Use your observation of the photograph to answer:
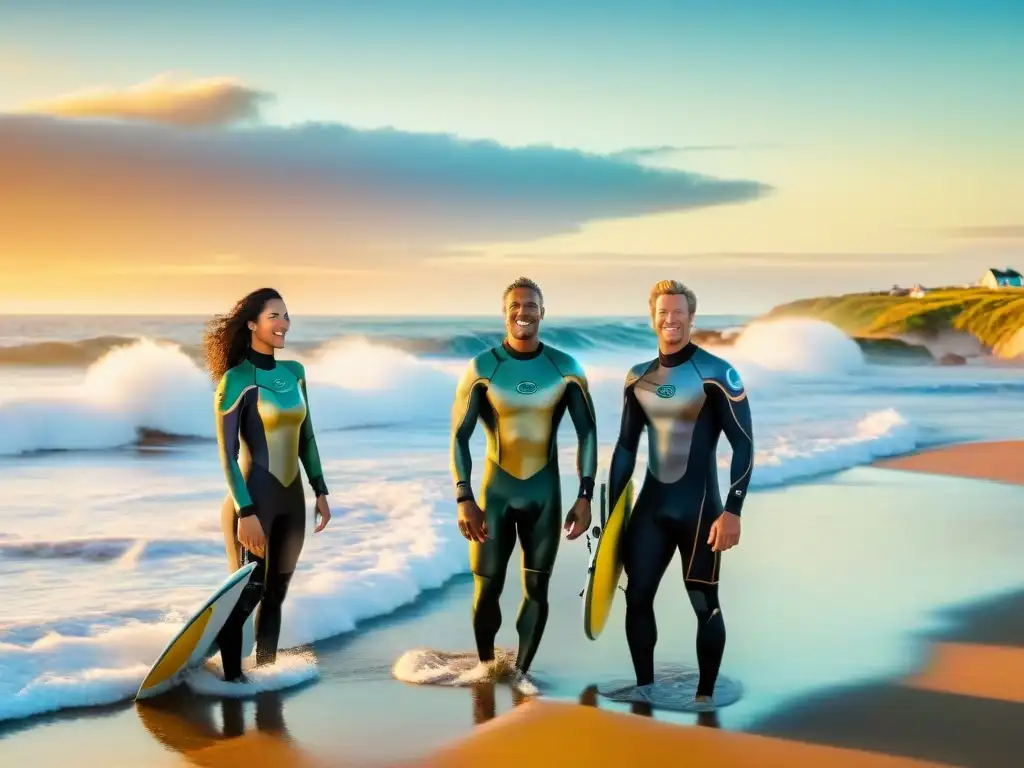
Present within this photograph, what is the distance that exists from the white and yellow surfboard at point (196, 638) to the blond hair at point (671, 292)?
2.23 meters

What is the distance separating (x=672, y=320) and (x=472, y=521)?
52.5 inches

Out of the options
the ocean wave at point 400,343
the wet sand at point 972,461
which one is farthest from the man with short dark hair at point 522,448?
the ocean wave at point 400,343

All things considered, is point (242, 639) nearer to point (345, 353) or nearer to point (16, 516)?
point (16, 516)

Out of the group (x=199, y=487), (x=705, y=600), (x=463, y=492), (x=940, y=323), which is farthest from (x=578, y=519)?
(x=940, y=323)

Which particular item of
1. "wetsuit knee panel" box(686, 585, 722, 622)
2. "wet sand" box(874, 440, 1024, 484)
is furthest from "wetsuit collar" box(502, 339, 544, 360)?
"wet sand" box(874, 440, 1024, 484)

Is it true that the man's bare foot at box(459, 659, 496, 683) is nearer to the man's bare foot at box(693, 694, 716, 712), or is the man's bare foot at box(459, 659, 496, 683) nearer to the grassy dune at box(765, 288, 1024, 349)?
the man's bare foot at box(693, 694, 716, 712)

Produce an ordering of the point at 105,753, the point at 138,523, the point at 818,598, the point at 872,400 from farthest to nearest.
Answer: the point at 872,400
the point at 138,523
the point at 818,598
the point at 105,753

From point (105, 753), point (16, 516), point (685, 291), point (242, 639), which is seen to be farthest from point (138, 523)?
point (685, 291)

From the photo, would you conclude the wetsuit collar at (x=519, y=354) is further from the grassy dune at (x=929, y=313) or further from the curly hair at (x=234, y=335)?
the grassy dune at (x=929, y=313)

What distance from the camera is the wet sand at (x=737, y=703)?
5082 millimetres

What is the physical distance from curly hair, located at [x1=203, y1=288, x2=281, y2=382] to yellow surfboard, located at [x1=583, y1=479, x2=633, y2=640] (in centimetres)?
183

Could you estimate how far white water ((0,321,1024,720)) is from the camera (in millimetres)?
6789

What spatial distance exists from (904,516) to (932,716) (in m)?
5.69

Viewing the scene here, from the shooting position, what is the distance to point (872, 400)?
89.2 ft
